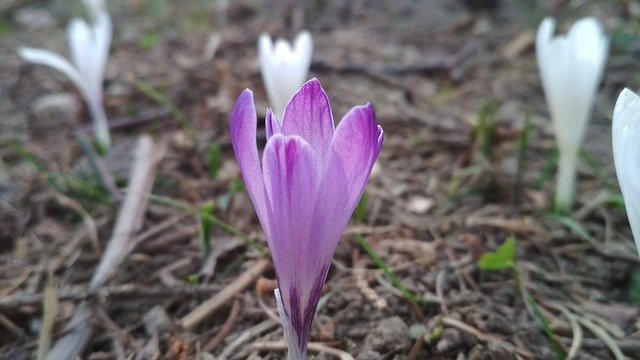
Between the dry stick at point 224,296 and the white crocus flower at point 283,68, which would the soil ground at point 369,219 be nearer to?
the dry stick at point 224,296

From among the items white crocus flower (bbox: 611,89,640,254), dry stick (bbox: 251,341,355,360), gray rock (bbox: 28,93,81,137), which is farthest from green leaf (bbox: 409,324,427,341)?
gray rock (bbox: 28,93,81,137)

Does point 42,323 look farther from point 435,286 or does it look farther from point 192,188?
point 435,286

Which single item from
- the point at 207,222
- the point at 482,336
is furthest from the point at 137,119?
the point at 482,336

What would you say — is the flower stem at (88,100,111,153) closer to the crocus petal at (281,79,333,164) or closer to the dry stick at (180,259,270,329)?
the dry stick at (180,259,270,329)

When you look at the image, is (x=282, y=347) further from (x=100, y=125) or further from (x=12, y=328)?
(x=100, y=125)

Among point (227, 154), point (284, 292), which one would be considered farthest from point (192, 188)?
point (284, 292)

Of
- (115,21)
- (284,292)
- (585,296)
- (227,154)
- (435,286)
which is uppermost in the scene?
(115,21)

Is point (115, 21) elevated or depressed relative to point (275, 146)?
elevated
